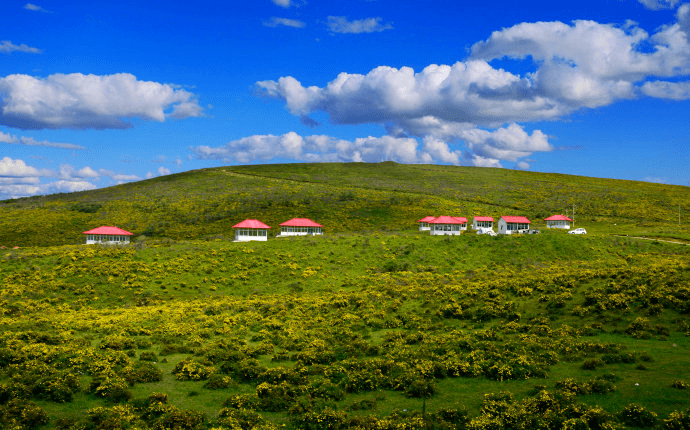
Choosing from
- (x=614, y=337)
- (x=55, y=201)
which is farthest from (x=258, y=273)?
(x=55, y=201)

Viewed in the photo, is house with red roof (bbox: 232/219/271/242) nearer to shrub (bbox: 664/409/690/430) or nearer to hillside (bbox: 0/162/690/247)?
hillside (bbox: 0/162/690/247)

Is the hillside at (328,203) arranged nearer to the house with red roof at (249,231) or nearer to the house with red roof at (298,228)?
the house with red roof at (298,228)

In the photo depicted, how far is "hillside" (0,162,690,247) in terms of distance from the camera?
296 ft

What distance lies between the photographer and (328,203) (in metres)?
108

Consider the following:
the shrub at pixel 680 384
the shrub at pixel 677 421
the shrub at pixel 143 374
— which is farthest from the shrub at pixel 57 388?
the shrub at pixel 680 384

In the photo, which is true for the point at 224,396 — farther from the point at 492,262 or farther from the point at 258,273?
the point at 492,262

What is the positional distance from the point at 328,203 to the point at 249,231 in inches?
1451

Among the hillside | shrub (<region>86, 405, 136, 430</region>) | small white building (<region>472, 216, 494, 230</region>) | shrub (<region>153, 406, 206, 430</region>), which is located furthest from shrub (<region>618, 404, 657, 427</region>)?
small white building (<region>472, 216, 494, 230</region>)

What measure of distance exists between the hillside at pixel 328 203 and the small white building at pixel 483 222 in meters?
12.9

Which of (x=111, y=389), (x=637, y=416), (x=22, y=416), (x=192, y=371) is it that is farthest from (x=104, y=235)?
(x=637, y=416)

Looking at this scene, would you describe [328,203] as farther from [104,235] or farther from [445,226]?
[104,235]

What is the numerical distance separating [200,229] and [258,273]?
134 ft

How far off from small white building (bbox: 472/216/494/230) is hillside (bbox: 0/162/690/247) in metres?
12.9

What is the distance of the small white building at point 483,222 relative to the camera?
86.4m
